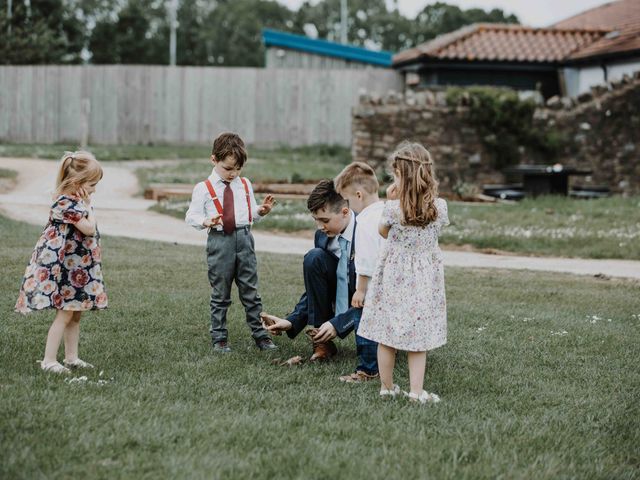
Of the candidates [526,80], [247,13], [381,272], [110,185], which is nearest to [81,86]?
[110,185]

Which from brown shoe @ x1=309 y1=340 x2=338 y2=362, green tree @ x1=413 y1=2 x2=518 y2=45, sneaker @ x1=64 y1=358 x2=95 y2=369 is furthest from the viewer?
green tree @ x1=413 y1=2 x2=518 y2=45

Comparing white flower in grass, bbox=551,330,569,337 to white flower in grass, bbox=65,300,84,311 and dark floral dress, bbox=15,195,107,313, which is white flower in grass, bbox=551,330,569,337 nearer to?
dark floral dress, bbox=15,195,107,313

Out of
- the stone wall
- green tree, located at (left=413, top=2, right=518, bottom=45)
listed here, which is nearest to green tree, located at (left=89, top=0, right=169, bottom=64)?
green tree, located at (left=413, top=2, right=518, bottom=45)

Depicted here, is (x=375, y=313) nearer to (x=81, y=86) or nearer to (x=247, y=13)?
(x=81, y=86)

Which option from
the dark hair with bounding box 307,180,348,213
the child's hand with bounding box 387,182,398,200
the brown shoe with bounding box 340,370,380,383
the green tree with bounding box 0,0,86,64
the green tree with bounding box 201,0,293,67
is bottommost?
the brown shoe with bounding box 340,370,380,383

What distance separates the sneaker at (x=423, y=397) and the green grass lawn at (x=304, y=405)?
0.09 metres

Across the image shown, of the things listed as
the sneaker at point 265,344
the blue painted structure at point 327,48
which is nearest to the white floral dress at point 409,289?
the sneaker at point 265,344

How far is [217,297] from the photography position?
5941 millimetres

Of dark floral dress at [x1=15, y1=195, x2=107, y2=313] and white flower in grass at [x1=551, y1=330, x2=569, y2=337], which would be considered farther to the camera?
white flower in grass at [x1=551, y1=330, x2=569, y2=337]

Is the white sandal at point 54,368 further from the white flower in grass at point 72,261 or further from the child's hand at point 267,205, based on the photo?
the child's hand at point 267,205

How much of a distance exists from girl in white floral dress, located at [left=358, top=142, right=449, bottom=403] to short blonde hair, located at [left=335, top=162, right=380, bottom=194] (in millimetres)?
428

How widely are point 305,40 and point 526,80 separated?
6092mm

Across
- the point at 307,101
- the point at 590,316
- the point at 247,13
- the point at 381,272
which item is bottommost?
the point at 590,316

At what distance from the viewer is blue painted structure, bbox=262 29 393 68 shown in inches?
992
